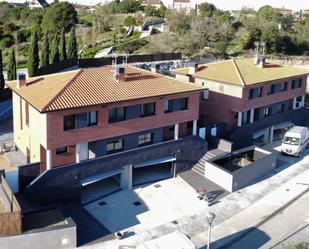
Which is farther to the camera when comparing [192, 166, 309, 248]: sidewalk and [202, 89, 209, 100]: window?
[202, 89, 209, 100]: window

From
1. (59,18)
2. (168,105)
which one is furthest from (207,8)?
(168,105)

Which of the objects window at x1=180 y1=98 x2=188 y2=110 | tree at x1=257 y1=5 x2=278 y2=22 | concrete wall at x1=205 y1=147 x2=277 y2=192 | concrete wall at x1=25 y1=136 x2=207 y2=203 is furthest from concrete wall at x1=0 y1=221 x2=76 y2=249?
tree at x1=257 y1=5 x2=278 y2=22

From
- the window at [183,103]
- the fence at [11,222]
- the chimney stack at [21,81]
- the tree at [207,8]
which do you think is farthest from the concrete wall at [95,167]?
the tree at [207,8]

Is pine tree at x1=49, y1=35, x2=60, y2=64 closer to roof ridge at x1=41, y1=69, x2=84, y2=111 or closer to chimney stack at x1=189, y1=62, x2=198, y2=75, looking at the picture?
chimney stack at x1=189, y1=62, x2=198, y2=75

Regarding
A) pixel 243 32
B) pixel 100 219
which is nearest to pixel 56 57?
pixel 100 219

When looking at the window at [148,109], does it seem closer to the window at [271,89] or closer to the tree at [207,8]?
the window at [271,89]

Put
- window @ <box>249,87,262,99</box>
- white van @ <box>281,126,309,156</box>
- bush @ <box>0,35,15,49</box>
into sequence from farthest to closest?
1. bush @ <box>0,35,15,49</box>
2. window @ <box>249,87,262,99</box>
3. white van @ <box>281,126,309,156</box>
